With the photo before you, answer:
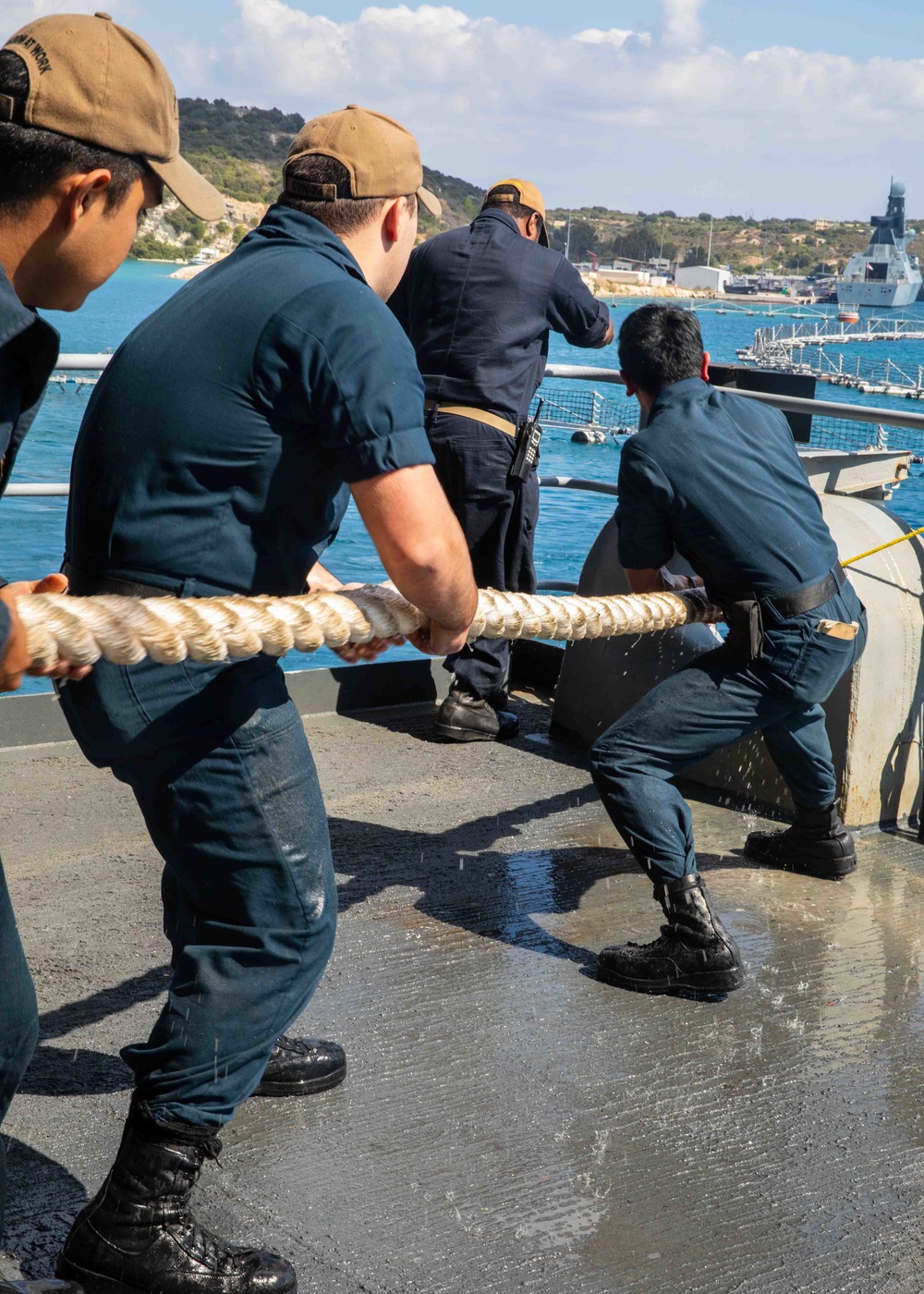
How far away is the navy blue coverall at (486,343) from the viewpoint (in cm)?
550

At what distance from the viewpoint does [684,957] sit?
137 inches

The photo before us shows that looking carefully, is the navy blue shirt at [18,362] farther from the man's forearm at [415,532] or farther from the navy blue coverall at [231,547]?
the man's forearm at [415,532]

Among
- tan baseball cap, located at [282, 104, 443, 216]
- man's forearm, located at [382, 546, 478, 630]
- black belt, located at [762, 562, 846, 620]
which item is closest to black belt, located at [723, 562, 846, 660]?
black belt, located at [762, 562, 846, 620]

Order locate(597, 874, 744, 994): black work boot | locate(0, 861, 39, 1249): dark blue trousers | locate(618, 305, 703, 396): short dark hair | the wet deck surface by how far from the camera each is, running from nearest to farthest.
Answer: locate(0, 861, 39, 1249): dark blue trousers < the wet deck surface < locate(597, 874, 744, 994): black work boot < locate(618, 305, 703, 396): short dark hair

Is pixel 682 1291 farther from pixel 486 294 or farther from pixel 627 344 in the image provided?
pixel 486 294

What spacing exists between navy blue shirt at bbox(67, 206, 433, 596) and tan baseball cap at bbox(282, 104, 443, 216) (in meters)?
0.10

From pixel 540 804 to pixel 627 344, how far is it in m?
1.83

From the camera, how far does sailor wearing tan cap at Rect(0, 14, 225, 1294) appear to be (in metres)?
1.80

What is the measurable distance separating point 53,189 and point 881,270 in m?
173

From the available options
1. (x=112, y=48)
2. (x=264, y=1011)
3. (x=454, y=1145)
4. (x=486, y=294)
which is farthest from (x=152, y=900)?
(x=486, y=294)

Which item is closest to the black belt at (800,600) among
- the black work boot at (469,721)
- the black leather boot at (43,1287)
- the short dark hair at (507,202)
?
the black work boot at (469,721)

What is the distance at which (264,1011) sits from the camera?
2.26 m

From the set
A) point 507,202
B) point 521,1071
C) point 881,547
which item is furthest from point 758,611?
point 507,202

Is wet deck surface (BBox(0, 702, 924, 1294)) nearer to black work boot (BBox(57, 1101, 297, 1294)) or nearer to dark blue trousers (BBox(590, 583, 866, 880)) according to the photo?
black work boot (BBox(57, 1101, 297, 1294))
